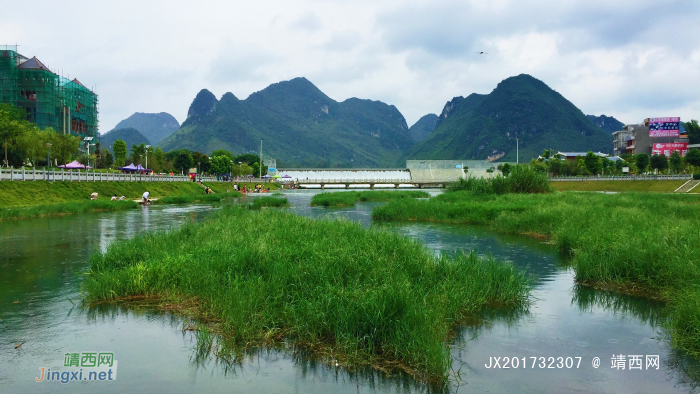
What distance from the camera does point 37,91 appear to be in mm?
92875

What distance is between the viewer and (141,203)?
4591 centimetres

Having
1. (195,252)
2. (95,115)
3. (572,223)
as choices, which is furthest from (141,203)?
(95,115)

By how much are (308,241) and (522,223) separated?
14.2m

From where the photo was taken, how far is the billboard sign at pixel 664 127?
120750mm

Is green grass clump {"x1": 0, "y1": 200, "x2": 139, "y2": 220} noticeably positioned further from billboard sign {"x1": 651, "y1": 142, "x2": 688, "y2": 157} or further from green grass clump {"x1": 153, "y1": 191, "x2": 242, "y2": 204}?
billboard sign {"x1": 651, "y1": 142, "x2": 688, "y2": 157}

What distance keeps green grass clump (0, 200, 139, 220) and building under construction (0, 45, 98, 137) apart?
64.6m

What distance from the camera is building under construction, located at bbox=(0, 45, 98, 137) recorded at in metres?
88.8

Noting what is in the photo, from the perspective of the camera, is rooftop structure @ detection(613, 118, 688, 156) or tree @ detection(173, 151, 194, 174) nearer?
tree @ detection(173, 151, 194, 174)

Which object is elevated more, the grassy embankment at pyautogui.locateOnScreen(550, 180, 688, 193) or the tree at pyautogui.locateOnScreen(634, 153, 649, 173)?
the tree at pyautogui.locateOnScreen(634, 153, 649, 173)

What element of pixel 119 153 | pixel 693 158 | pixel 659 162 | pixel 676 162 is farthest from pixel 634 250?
pixel 659 162

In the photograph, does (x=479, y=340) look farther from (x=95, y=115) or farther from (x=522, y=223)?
(x=95, y=115)

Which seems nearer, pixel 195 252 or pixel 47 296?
pixel 47 296

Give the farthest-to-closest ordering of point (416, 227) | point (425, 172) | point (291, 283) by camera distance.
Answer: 1. point (425, 172)
2. point (416, 227)
3. point (291, 283)

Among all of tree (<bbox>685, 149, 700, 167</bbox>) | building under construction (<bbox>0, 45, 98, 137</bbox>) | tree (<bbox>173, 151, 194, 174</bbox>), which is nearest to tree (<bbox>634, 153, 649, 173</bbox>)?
tree (<bbox>685, 149, 700, 167</bbox>)
